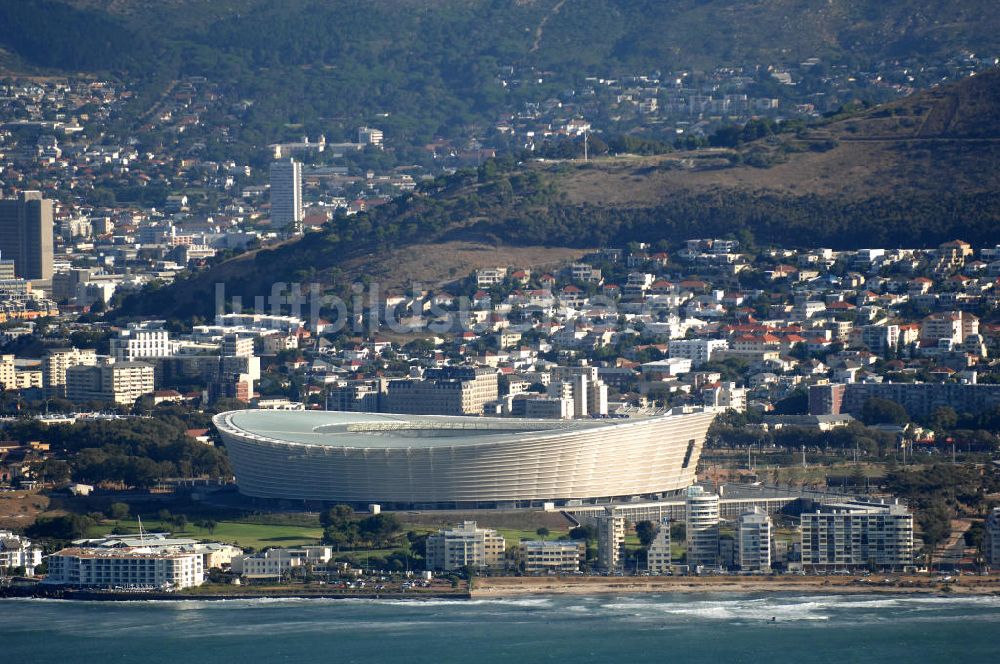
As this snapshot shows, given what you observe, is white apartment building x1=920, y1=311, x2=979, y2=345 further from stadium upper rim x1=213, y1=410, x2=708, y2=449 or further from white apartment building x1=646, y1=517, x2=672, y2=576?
white apartment building x1=646, y1=517, x2=672, y2=576

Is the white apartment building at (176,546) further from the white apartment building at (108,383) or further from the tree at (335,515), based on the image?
the white apartment building at (108,383)

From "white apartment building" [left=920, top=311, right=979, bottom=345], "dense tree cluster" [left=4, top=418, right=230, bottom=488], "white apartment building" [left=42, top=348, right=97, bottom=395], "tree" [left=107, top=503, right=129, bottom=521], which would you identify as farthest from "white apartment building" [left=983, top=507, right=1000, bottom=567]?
"white apartment building" [left=42, top=348, right=97, bottom=395]

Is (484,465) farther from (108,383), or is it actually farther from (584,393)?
(108,383)

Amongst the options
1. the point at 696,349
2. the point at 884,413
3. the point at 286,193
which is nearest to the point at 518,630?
the point at 884,413

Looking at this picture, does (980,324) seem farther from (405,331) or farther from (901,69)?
(901,69)

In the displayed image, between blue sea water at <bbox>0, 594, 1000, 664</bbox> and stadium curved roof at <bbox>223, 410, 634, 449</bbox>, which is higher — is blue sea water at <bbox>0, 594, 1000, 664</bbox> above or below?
below

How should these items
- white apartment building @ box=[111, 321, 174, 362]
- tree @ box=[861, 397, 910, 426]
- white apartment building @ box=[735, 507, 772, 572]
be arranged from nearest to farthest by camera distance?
1. white apartment building @ box=[735, 507, 772, 572]
2. tree @ box=[861, 397, 910, 426]
3. white apartment building @ box=[111, 321, 174, 362]

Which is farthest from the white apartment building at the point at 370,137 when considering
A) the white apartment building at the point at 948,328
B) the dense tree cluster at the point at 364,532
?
the dense tree cluster at the point at 364,532
